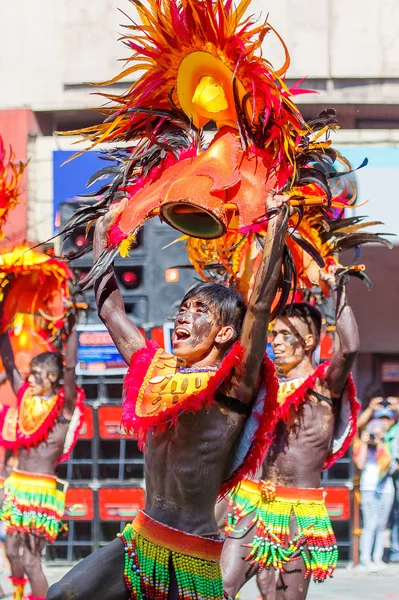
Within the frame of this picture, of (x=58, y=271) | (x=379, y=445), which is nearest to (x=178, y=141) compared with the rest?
(x=58, y=271)

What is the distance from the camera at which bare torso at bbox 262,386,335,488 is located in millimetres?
6801

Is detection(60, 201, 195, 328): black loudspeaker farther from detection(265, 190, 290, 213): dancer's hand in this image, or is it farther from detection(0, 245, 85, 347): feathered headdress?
detection(265, 190, 290, 213): dancer's hand

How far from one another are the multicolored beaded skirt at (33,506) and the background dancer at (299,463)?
193 cm

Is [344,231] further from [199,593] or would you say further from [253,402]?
[199,593]

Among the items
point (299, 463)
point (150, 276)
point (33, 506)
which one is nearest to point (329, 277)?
point (299, 463)

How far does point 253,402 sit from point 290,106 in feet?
3.65

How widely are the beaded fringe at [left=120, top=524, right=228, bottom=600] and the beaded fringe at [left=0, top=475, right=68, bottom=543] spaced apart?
4.25m

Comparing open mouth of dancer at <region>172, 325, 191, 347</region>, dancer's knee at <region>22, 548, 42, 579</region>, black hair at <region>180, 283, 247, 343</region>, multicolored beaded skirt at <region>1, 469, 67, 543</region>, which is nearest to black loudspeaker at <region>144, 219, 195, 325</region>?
multicolored beaded skirt at <region>1, 469, 67, 543</region>

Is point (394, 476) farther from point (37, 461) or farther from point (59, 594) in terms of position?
point (59, 594)

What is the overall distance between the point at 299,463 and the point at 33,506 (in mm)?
2507

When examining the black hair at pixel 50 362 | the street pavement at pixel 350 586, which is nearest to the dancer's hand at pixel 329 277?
the black hair at pixel 50 362

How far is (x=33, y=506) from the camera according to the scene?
8.52 meters

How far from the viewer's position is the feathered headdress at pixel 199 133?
442 cm

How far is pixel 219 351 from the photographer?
14.8ft
